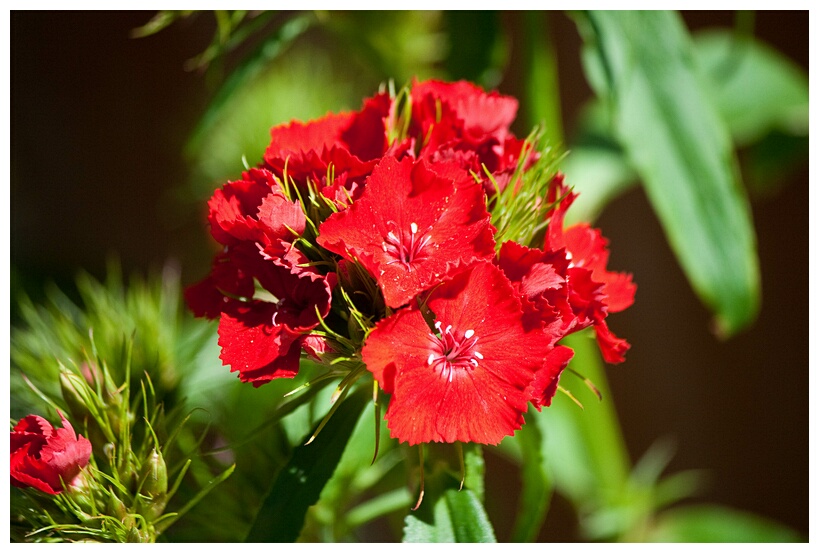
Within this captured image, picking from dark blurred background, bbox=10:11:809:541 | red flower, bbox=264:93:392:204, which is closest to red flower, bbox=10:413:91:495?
red flower, bbox=264:93:392:204

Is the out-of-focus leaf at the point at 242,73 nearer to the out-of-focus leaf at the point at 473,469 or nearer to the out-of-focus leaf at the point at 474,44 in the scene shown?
the out-of-focus leaf at the point at 474,44

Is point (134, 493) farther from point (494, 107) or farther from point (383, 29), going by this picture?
point (383, 29)

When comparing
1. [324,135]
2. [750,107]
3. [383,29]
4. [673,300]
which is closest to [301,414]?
[324,135]

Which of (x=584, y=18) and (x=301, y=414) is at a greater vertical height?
(x=584, y=18)

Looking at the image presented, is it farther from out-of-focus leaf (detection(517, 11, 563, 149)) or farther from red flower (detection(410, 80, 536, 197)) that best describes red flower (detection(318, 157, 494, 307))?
out-of-focus leaf (detection(517, 11, 563, 149))

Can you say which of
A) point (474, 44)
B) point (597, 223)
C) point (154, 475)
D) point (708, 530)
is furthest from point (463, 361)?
point (597, 223)

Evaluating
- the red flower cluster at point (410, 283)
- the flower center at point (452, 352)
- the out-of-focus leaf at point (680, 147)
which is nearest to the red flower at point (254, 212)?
the red flower cluster at point (410, 283)
